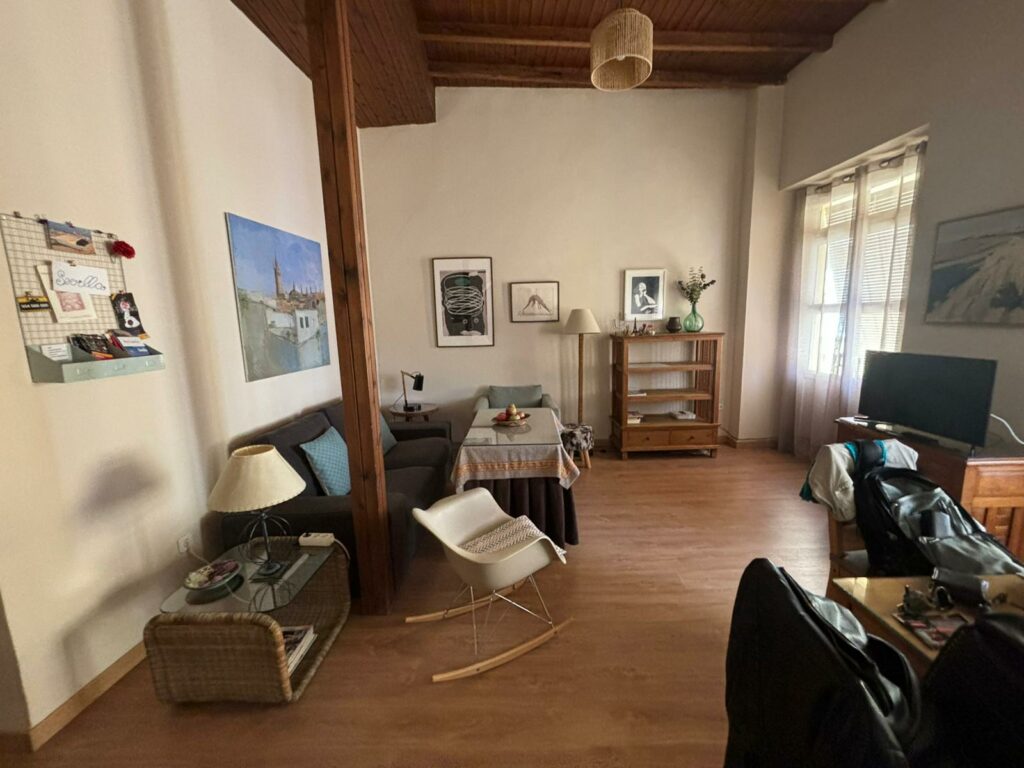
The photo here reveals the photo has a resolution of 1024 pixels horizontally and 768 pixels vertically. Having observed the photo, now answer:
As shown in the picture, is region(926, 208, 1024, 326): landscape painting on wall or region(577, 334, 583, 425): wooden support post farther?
region(577, 334, 583, 425): wooden support post

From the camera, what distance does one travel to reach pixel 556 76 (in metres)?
4.06

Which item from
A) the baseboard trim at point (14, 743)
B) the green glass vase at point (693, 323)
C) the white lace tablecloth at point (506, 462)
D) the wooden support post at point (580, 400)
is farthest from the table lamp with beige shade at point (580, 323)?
the baseboard trim at point (14, 743)

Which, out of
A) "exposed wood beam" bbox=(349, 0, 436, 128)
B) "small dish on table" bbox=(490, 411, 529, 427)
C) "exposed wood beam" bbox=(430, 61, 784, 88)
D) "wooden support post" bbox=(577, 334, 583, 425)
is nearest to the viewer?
"exposed wood beam" bbox=(349, 0, 436, 128)

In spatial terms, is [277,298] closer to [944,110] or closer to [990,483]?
[990,483]

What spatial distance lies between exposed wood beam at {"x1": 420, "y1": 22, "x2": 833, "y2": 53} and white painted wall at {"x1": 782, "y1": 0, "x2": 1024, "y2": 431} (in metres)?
0.36

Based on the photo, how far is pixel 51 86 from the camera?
62.9 inches

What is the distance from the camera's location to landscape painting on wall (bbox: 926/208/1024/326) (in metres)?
2.27

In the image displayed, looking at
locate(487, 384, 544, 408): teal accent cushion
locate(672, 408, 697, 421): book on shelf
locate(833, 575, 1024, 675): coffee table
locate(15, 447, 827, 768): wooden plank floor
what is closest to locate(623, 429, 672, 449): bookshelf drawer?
locate(672, 408, 697, 421): book on shelf

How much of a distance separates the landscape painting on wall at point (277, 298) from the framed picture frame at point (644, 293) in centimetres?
310

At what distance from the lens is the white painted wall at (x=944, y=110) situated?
2.31 metres

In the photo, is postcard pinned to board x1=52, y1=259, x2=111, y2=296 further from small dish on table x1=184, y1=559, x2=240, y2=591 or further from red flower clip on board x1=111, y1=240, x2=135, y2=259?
small dish on table x1=184, y1=559, x2=240, y2=591

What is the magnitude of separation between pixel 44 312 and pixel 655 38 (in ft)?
14.8

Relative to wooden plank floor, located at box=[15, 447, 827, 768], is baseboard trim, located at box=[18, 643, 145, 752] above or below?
above

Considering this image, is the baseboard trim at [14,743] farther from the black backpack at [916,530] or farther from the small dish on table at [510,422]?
the black backpack at [916,530]
